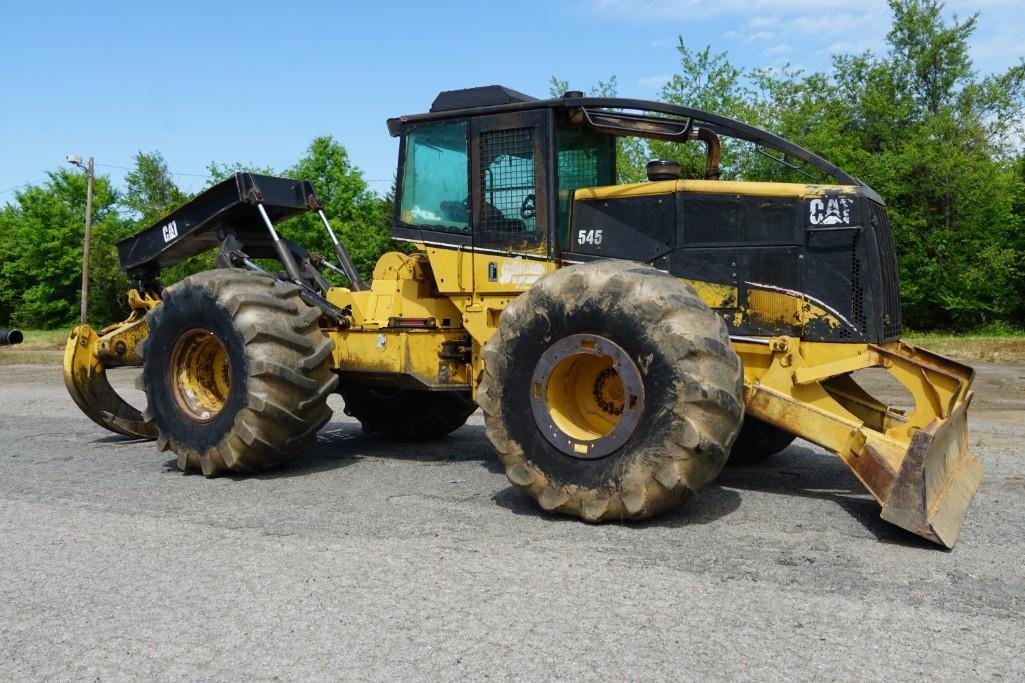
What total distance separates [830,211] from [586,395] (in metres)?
2.18

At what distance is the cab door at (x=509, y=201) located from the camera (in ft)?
23.4

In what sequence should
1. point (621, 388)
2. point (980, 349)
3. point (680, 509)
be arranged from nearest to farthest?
point (680, 509) → point (621, 388) → point (980, 349)

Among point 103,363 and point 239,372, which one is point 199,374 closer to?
point 239,372

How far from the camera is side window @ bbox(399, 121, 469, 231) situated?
7.60m

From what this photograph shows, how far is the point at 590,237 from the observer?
7.11 metres

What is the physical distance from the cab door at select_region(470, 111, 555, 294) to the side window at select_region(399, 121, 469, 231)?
137 mm

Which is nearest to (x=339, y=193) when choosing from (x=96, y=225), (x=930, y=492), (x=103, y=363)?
(x=96, y=225)

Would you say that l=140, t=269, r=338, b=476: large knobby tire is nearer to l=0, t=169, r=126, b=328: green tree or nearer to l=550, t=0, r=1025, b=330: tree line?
l=550, t=0, r=1025, b=330: tree line

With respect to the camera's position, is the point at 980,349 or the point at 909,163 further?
the point at 909,163

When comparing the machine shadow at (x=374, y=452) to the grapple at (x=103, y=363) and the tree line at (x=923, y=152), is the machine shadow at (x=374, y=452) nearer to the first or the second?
the grapple at (x=103, y=363)

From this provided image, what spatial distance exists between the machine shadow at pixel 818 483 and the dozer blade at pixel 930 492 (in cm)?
15

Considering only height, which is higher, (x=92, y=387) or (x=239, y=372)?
(x=239, y=372)

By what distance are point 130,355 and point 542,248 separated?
486cm

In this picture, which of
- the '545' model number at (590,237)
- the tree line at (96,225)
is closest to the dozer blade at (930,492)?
the '545' model number at (590,237)
